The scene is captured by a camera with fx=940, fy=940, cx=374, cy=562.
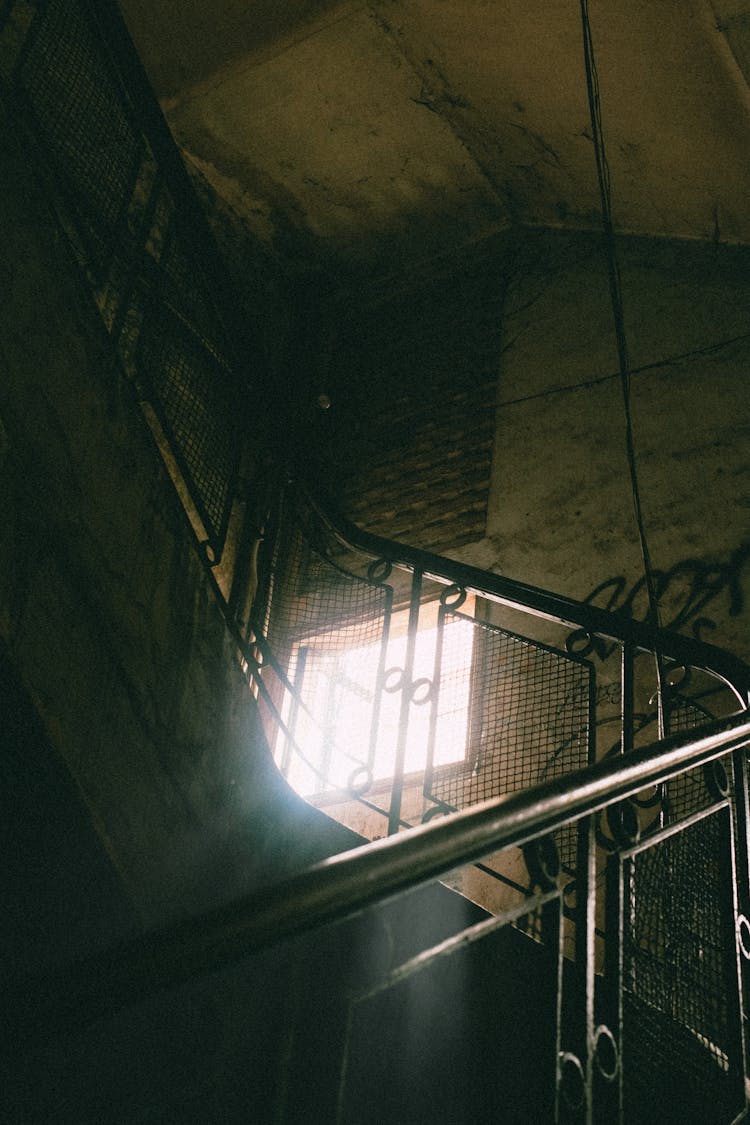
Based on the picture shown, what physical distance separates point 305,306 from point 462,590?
5028 millimetres

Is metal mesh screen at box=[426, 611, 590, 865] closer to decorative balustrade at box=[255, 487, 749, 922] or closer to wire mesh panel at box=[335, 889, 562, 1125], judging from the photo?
decorative balustrade at box=[255, 487, 749, 922]

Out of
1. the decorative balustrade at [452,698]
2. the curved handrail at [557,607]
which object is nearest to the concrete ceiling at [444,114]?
the decorative balustrade at [452,698]

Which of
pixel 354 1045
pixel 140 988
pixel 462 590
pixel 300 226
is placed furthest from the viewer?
pixel 300 226

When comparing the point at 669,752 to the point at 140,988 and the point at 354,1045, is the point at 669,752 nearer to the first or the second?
the point at 354,1045

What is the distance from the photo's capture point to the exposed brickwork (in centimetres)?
599

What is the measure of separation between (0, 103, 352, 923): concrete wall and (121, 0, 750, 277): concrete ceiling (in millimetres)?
3702

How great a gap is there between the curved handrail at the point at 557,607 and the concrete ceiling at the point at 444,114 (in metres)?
3.07

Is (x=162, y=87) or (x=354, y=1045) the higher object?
(x=162, y=87)

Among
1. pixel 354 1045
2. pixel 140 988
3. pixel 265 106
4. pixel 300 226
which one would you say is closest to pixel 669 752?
pixel 354 1045

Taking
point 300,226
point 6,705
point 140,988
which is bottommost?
point 140,988

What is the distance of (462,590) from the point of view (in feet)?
10.3

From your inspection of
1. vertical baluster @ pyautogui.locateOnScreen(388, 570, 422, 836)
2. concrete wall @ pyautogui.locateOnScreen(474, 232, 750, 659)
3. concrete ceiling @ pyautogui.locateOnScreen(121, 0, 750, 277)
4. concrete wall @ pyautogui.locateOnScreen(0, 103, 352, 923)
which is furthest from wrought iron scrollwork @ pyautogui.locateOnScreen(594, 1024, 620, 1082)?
concrete ceiling @ pyautogui.locateOnScreen(121, 0, 750, 277)

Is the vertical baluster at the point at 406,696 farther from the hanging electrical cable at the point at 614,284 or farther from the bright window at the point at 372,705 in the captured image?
the bright window at the point at 372,705

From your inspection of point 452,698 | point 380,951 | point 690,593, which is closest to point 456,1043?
point 380,951
